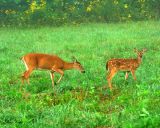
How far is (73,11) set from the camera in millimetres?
34625

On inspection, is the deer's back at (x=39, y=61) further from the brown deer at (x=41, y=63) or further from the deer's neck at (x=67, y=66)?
the deer's neck at (x=67, y=66)

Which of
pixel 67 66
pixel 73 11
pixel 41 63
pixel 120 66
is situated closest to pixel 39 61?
pixel 41 63

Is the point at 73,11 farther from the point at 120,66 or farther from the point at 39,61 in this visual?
the point at 120,66

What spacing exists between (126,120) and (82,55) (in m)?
9.53

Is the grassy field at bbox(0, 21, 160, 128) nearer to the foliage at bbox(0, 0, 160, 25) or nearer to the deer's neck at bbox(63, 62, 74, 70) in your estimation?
the deer's neck at bbox(63, 62, 74, 70)

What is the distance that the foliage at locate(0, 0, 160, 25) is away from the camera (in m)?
32.6

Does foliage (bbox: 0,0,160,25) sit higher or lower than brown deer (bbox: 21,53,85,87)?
lower

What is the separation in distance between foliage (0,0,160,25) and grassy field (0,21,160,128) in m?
12.6

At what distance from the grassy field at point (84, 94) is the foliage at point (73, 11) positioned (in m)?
12.6

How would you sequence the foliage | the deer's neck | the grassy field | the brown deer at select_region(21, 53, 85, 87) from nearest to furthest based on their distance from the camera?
the grassy field
the brown deer at select_region(21, 53, 85, 87)
the deer's neck
the foliage

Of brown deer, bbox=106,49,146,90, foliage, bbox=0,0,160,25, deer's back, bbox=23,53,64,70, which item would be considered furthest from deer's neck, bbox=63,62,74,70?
foliage, bbox=0,0,160,25

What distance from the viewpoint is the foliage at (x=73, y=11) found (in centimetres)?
3259

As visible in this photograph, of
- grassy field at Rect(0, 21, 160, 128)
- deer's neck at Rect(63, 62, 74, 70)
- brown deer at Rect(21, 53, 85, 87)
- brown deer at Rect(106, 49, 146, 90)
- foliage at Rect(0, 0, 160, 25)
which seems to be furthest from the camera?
foliage at Rect(0, 0, 160, 25)

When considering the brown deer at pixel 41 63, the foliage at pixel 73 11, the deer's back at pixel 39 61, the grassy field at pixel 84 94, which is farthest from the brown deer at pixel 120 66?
the foliage at pixel 73 11
